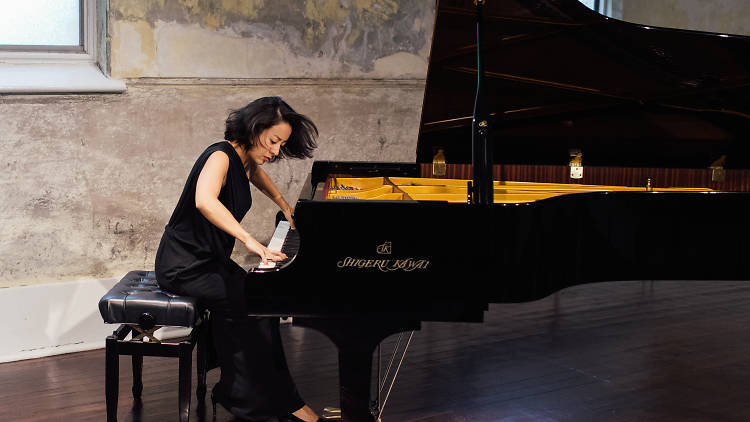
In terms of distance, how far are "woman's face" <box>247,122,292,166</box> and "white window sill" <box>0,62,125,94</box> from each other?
1436mm

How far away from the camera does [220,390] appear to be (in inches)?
112

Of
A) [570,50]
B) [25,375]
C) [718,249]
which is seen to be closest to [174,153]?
[25,375]

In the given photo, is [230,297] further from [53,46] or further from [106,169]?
[53,46]

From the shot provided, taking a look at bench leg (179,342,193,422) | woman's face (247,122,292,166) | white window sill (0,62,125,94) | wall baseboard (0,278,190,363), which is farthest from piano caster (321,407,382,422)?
white window sill (0,62,125,94)

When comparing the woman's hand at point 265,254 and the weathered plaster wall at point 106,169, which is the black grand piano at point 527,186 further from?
the weathered plaster wall at point 106,169

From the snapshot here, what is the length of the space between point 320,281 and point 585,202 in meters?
1.01

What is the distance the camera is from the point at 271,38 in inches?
167

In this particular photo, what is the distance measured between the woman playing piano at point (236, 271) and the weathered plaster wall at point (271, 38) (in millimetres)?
1391

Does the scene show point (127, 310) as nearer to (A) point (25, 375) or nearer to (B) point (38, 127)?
(A) point (25, 375)

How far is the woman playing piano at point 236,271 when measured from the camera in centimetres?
271

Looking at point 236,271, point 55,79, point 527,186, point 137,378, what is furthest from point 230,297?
point 55,79

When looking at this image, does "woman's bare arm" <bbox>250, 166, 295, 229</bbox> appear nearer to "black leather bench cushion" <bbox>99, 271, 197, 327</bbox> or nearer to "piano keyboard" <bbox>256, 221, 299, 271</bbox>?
"piano keyboard" <bbox>256, 221, 299, 271</bbox>

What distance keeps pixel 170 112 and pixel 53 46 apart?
64 centimetres

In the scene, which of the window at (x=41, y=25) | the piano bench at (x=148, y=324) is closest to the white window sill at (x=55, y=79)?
the window at (x=41, y=25)
